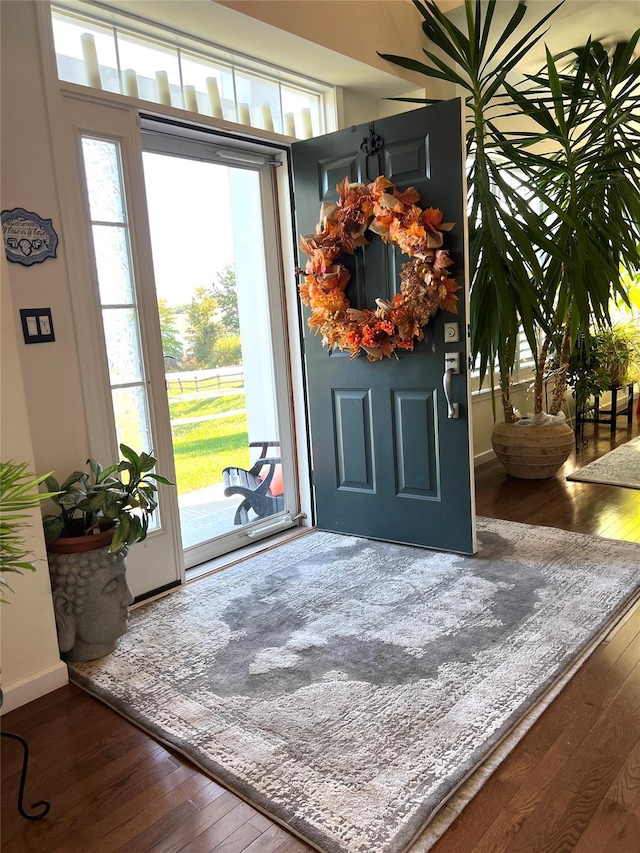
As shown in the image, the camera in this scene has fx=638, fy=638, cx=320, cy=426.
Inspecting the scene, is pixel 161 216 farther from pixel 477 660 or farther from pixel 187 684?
pixel 477 660

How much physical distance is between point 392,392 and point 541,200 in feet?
4.49

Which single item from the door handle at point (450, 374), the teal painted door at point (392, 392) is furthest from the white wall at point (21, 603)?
the door handle at point (450, 374)

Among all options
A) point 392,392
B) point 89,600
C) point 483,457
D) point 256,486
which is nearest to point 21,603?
point 89,600

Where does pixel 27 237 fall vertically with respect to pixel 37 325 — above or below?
above

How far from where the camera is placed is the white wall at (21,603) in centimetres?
214

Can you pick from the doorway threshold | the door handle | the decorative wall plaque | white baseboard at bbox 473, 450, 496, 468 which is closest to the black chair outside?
the doorway threshold

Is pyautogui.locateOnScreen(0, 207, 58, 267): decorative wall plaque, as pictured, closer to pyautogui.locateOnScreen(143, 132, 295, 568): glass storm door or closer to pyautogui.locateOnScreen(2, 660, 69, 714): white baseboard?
pyautogui.locateOnScreen(143, 132, 295, 568): glass storm door

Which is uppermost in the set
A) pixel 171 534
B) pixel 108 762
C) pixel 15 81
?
pixel 15 81

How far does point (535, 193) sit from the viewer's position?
139 inches

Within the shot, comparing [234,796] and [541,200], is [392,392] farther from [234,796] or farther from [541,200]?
[234,796]

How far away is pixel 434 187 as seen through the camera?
302 centimetres

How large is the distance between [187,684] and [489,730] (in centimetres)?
103

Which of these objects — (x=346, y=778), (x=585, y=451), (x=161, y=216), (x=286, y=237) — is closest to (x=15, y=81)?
(x=161, y=216)

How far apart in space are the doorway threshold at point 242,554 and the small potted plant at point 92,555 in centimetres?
74
